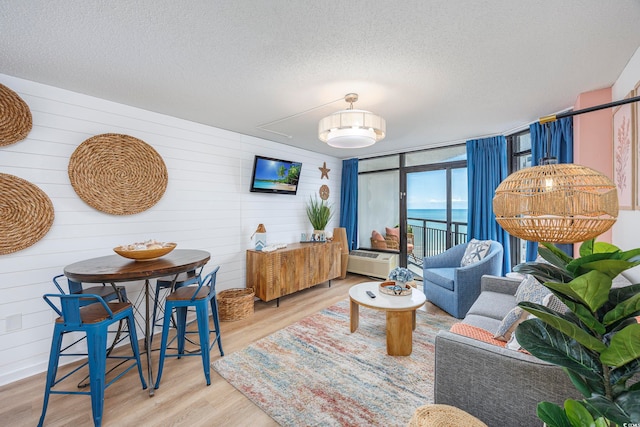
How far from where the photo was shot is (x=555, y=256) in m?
0.97

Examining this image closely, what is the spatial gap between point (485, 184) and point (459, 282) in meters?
1.58

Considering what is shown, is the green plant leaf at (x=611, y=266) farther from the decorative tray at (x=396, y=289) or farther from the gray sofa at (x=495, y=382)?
the decorative tray at (x=396, y=289)

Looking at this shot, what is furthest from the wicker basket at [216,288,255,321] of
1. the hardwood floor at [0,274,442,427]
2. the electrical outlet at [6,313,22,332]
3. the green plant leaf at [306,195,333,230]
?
the green plant leaf at [306,195,333,230]

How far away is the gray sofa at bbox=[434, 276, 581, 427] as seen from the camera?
1.18m

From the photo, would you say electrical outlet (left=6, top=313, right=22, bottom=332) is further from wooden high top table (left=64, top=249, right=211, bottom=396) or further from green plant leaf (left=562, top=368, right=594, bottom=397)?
green plant leaf (left=562, top=368, right=594, bottom=397)

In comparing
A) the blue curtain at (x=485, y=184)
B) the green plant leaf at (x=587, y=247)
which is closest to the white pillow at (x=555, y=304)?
the green plant leaf at (x=587, y=247)

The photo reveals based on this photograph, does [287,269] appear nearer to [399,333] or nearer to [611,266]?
[399,333]

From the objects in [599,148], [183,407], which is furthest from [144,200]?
[599,148]

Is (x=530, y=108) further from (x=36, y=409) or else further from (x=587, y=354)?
(x=36, y=409)

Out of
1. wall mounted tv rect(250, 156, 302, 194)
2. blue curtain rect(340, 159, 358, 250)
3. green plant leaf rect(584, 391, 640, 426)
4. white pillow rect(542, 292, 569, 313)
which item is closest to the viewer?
green plant leaf rect(584, 391, 640, 426)

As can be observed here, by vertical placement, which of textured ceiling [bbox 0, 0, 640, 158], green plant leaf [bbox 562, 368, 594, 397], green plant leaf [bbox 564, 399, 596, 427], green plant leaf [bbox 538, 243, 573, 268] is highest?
textured ceiling [bbox 0, 0, 640, 158]

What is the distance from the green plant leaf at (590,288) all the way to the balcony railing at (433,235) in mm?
3644

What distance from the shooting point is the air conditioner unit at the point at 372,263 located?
4730 millimetres

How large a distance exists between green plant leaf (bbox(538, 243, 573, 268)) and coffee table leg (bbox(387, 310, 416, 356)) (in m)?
1.60
